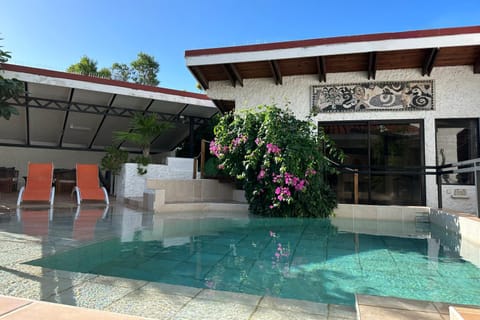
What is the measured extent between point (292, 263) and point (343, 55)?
5.75 meters

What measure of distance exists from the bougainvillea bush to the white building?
133cm

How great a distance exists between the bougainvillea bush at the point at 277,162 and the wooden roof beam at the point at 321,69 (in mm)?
1863

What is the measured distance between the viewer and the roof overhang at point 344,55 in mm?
6289

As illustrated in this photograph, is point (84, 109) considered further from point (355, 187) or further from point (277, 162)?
point (355, 187)

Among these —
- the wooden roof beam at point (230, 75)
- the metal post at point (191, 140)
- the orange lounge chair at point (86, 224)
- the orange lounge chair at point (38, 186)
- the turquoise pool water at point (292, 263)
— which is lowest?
the turquoise pool water at point (292, 263)

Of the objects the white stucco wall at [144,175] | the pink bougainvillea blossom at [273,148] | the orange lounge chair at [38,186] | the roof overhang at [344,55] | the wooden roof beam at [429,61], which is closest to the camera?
the pink bougainvillea blossom at [273,148]

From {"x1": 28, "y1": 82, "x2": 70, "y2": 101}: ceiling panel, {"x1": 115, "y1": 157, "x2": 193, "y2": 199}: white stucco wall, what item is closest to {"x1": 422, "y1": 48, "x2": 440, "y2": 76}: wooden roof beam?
{"x1": 115, "y1": 157, "x2": 193, "y2": 199}: white stucco wall

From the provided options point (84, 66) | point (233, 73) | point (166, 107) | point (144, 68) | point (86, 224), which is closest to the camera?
point (86, 224)

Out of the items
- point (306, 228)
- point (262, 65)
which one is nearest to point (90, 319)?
point (306, 228)

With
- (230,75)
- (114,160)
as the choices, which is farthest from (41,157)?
(230,75)

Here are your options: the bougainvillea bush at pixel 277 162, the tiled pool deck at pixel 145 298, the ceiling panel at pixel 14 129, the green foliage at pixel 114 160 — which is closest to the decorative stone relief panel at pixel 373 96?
the bougainvillea bush at pixel 277 162

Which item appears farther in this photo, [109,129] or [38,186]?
[109,129]

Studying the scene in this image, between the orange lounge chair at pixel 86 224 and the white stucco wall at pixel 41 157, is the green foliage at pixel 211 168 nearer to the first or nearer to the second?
the orange lounge chair at pixel 86 224

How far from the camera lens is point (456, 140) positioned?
22.9 ft
